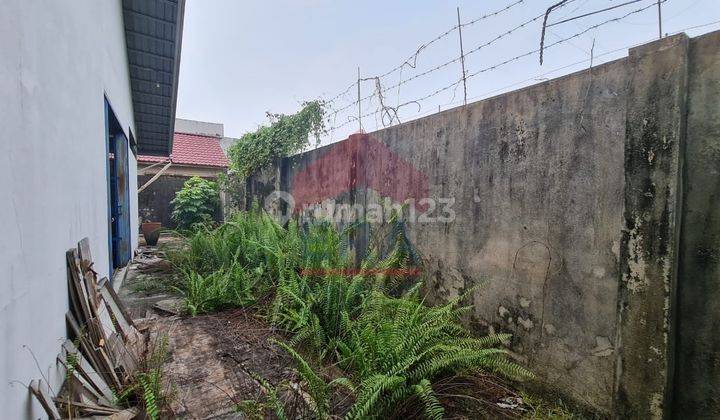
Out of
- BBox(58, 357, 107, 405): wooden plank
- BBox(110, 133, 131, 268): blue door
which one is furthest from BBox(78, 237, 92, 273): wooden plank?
BBox(110, 133, 131, 268): blue door

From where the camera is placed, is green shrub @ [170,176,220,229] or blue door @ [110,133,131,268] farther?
green shrub @ [170,176,220,229]

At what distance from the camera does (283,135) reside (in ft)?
18.3

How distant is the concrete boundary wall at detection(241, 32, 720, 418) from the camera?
4.37 feet

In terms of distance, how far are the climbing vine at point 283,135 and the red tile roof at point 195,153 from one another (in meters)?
4.91

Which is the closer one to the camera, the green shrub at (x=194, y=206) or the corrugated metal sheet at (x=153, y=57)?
the corrugated metal sheet at (x=153, y=57)

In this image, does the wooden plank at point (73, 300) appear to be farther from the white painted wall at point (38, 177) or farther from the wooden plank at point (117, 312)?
the wooden plank at point (117, 312)

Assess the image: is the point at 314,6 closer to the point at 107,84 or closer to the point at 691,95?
the point at 107,84

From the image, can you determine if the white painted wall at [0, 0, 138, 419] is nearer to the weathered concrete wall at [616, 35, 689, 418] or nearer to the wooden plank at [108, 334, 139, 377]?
the wooden plank at [108, 334, 139, 377]

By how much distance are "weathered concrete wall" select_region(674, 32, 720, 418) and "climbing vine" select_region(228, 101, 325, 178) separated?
4.63m

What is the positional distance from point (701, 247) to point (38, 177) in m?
2.80

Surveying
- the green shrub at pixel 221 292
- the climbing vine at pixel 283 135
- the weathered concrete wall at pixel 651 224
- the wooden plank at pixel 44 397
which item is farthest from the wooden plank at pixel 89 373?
the climbing vine at pixel 283 135

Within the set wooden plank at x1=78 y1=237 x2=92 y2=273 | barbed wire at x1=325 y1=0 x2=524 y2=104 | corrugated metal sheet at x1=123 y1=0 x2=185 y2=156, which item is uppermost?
corrugated metal sheet at x1=123 y1=0 x2=185 y2=156

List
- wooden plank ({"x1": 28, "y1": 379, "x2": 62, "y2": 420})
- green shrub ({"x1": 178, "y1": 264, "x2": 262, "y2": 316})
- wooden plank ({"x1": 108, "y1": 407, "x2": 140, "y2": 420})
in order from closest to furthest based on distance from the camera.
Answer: wooden plank ({"x1": 28, "y1": 379, "x2": 62, "y2": 420}) → wooden plank ({"x1": 108, "y1": 407, "x2": 140, "y2": 420}) → green shrub ({"x1": 178, "y1": 264, "x2": 262, "y2": 316})

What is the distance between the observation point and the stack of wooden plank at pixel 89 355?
1358 mm
